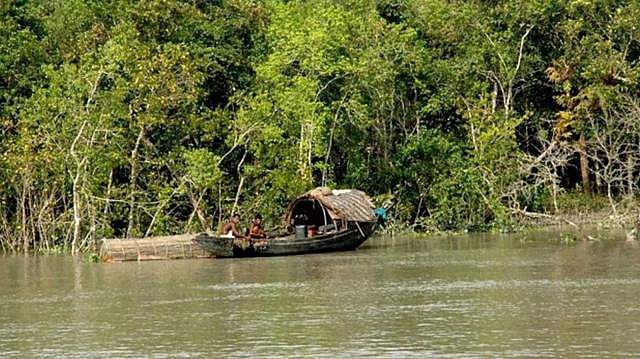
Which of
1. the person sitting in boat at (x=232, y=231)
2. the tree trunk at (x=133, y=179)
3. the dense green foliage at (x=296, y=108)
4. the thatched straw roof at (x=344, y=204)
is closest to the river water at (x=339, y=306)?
the person sitting in boat at (x=232, y=231)

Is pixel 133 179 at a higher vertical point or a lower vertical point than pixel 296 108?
lower

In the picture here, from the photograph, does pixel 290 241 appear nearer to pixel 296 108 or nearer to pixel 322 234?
pixel 322 234

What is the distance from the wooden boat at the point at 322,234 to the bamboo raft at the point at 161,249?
3 centimetres

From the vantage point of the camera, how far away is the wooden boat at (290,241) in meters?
29.0

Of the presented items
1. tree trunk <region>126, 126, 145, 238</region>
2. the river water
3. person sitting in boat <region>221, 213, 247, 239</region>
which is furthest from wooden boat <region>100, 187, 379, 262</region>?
tree trunk <region>126, 126, 145, 238</region>

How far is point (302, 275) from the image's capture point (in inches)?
938

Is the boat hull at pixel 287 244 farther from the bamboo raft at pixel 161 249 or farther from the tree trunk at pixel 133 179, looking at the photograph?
the tree trunk at pixel 133 179

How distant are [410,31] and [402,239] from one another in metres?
8.10

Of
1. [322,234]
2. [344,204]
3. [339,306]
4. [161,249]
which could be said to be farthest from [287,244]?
[339,306]

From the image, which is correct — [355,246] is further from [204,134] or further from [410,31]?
[410,31]

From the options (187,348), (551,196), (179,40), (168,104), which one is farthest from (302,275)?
(551,196)

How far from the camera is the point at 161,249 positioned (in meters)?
29.1

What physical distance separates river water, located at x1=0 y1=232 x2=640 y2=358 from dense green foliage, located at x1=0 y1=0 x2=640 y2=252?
6.10m

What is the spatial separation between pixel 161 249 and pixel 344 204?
4.80m
